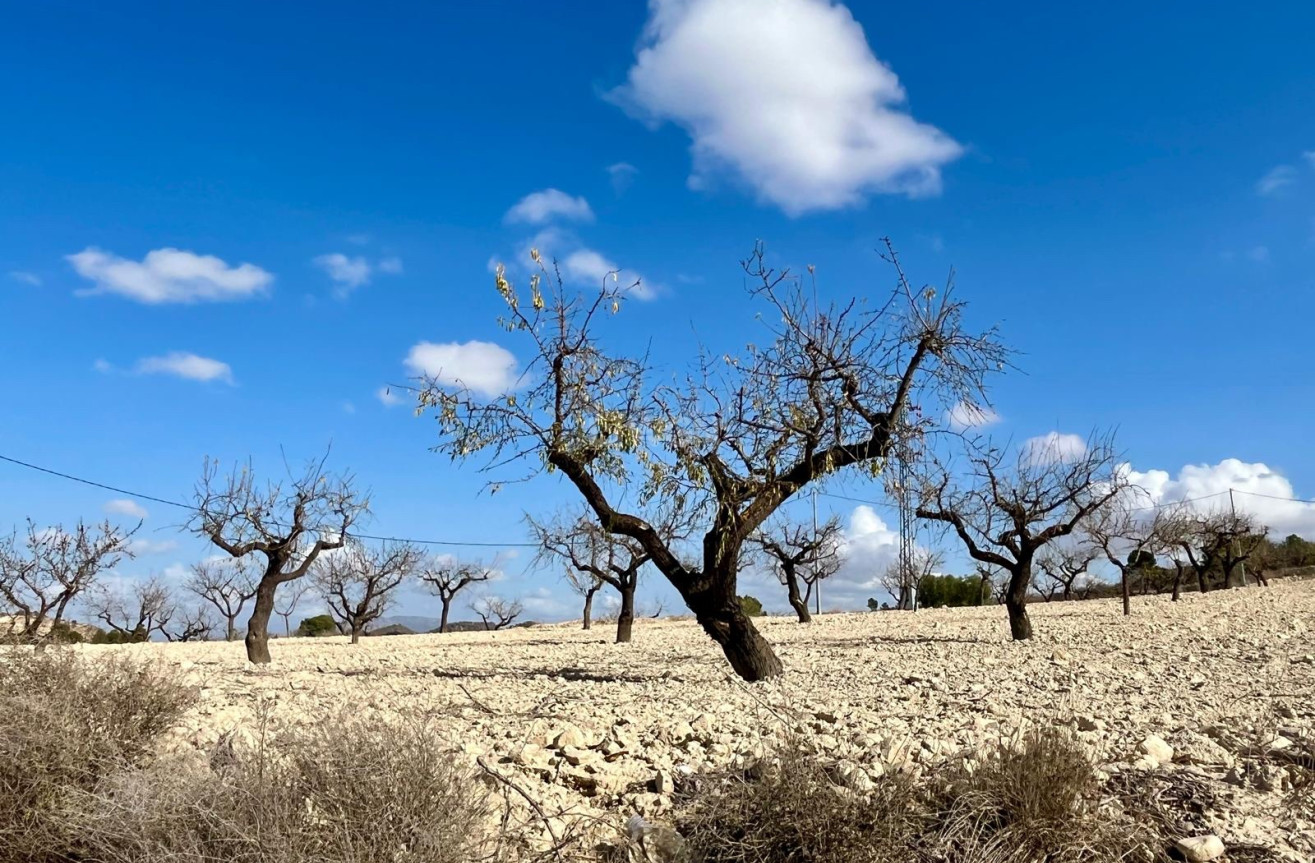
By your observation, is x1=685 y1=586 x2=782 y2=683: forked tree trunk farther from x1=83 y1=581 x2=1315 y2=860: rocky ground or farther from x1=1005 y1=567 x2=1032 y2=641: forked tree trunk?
x1=1005 y1=567 x2=1032 y2=641: forked tree trunk

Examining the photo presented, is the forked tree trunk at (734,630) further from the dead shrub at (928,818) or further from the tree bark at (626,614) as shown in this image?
the tree bark at (626,614)

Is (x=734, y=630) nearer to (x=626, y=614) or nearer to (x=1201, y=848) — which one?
(x=1201, y=848)

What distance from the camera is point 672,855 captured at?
4.71 metres

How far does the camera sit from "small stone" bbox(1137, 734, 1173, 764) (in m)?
5.93

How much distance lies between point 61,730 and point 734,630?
25.4 ft

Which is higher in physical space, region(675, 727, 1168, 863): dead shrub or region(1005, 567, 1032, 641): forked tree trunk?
region(1005, 567, 1032, 641): forked tree trunk

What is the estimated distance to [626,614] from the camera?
26.4 meters

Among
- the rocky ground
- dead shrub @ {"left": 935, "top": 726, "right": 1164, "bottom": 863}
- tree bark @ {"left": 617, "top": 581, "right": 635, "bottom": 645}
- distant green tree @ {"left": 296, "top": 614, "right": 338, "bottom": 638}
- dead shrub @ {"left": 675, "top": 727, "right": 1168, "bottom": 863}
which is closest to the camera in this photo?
dead shrub @ {"left": 675, "top": 727, "right": 1168, "bottom": 863}

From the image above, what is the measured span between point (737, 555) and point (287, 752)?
784 centimetres

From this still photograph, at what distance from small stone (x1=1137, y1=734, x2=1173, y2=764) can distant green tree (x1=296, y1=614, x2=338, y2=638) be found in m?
54.5

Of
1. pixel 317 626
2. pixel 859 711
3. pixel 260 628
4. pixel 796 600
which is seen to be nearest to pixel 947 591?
pixel 796 600

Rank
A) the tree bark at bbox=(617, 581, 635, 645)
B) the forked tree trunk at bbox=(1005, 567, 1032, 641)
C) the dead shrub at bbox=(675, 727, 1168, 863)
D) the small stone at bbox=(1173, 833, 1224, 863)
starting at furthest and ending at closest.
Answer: the tree bark at bbox=(617, 581, 635, 645) < the forked tree trunk at bbox=(1005, 567, 1032, 641) < the small stone at bbox=(1173, 833, 1224, 863) < the dead shrub at bbox=(675, 727, 1168, 863)

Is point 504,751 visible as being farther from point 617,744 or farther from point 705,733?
point 705,733

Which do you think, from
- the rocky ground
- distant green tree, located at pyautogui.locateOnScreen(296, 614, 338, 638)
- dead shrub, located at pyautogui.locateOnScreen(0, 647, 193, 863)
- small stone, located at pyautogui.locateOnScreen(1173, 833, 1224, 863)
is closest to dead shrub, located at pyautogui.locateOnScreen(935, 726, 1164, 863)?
small stone, located at pyautogui.locateOnScreen(1173, 833, 1224, 863)
